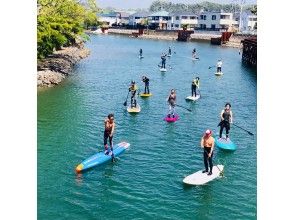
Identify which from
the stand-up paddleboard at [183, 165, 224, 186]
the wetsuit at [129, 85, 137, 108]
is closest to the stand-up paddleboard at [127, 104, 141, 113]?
the wetsuit at [129, 85, 137, 108]

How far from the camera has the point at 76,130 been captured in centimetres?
2561

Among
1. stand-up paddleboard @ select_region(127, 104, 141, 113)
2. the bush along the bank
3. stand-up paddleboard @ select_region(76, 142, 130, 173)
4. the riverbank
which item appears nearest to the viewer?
stand-up paddleboard @ select_region(76, 142, 130, 173)

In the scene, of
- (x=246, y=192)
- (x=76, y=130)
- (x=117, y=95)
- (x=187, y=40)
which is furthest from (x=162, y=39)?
(x=246, y=192)

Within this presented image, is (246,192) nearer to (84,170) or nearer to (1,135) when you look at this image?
(84,170)

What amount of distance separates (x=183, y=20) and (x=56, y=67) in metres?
107

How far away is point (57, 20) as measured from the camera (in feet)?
147

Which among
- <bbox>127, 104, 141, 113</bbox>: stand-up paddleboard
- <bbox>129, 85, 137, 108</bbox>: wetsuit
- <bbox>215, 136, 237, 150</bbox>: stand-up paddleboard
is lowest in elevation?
<bbox>215, 136, 237, 150</bbox>: stand-up paddleboard

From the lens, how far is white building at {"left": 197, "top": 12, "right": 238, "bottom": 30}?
13375cm

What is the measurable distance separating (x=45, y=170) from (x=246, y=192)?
8.94 m

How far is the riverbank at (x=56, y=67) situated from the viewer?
3934 cm

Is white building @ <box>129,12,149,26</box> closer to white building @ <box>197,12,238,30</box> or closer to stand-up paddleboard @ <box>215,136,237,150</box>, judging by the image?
white building @ <box>197,12,238,30</box>

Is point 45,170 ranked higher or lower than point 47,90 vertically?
lower

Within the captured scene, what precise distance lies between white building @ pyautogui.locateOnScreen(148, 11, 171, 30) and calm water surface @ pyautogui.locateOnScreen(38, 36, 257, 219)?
4632 inches
